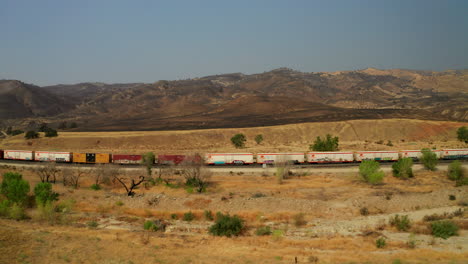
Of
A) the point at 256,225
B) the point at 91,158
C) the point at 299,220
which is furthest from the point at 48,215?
the point at 91,158

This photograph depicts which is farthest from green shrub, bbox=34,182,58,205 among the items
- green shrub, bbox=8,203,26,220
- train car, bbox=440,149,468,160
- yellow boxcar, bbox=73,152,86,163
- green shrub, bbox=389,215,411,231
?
train car, bbox=440,149,468,160

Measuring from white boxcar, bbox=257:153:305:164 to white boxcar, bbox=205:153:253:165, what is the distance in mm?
2105

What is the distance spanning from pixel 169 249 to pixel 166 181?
28.2m

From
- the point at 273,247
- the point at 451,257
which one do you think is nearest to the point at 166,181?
the point at 273,247

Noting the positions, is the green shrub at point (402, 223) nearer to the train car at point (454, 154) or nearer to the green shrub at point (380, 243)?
the green shrub at point (380, 243)

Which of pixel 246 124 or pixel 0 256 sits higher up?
pixel 246 124

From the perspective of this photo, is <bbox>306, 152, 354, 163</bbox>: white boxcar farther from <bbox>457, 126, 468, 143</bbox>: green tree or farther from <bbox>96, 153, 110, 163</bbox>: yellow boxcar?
<bbox>457, 126, 468, 143</bbox>: green tree

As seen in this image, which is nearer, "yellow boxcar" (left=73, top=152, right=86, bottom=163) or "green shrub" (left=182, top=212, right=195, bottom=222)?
"green shrub" (left=182, top=212, right=195, bottom=222)

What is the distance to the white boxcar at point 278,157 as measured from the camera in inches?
2569

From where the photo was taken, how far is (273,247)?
26.4m

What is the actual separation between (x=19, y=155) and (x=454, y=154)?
85.8 meters

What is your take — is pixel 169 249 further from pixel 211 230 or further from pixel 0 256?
pixel 0 256

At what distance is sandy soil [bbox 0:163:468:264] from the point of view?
23453mm

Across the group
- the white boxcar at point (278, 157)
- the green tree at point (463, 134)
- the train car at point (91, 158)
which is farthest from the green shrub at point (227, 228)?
the green tree at point (463, 134)
